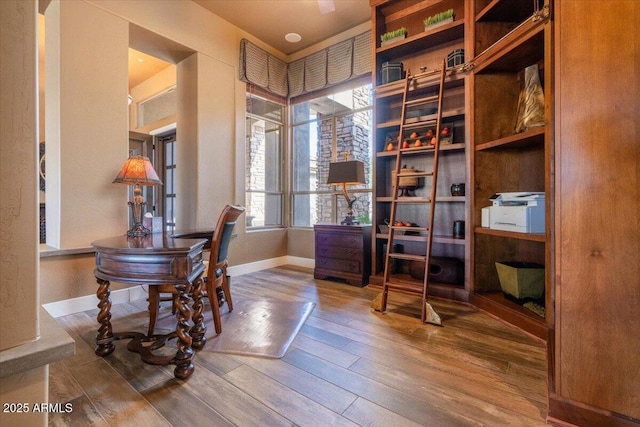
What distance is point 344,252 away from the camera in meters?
3.66

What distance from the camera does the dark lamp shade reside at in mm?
3464

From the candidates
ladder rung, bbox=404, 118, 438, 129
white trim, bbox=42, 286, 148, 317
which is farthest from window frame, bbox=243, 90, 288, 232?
ladder rung, bbox=404, 118, 438, 129

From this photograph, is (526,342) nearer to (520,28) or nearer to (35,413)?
(520,28)

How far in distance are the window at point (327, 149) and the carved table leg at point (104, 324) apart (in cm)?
300

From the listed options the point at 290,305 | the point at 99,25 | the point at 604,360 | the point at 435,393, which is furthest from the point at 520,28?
the point at 99,25

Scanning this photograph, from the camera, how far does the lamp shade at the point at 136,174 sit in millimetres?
2475

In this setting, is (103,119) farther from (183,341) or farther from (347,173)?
(347,173)

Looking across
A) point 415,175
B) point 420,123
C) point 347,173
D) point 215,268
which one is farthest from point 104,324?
point 420,123

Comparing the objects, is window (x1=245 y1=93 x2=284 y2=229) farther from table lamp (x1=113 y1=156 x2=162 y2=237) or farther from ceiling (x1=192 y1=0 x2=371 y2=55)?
table lamp (x1=113 y1=156 x2=162 y2=237)

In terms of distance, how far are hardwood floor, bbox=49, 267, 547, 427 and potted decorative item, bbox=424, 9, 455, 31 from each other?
9.85ft

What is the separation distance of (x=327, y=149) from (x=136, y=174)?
2.66m

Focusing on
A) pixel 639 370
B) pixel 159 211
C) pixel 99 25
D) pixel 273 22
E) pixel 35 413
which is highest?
Result: pixel 273 22

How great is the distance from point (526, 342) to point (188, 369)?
224 cm

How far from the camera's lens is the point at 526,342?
2.09m
